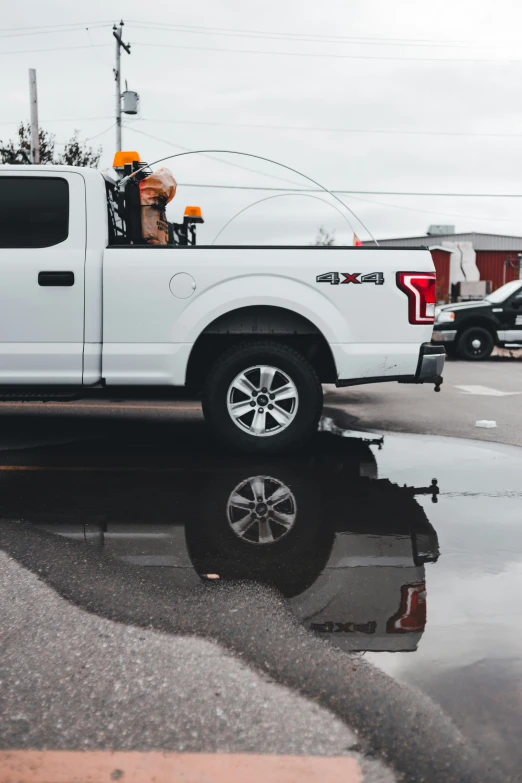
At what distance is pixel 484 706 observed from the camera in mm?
2719

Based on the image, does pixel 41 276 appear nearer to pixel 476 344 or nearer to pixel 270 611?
pixel 270 611

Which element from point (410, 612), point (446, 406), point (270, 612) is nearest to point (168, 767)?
point (270, 612)

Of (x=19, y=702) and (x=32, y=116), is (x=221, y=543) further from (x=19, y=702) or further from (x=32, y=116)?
(x=32, y=116)

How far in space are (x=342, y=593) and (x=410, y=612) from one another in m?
0.34

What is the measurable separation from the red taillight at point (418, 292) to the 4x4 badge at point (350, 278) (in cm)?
16

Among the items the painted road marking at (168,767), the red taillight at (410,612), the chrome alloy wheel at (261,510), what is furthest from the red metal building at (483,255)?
the painted road marking at (168,767)

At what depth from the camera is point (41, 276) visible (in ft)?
21.0

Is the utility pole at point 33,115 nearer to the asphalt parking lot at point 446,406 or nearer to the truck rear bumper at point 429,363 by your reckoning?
the asphalt parking lot at point 446,406

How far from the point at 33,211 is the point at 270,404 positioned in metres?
2.33

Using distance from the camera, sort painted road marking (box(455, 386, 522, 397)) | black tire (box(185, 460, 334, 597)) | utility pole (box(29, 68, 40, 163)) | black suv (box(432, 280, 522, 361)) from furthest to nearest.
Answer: utility pole (box(29, 68, 40, 163)) → black suv (box(432, 280, 522, 361)) → painted road marking (box(455, 386, 522, 397)) → black tire (box(185, 460, 334, 597))

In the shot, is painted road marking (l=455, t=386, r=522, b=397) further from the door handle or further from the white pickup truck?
the door handle

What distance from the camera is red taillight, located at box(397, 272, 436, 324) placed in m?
6.41

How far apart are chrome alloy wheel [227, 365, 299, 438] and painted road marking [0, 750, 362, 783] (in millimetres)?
4272

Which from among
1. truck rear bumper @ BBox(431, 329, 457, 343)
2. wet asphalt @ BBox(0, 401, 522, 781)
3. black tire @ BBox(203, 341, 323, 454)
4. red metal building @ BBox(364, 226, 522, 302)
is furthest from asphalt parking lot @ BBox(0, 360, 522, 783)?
red metal building @ BBox(364, 226, 522, 302)
